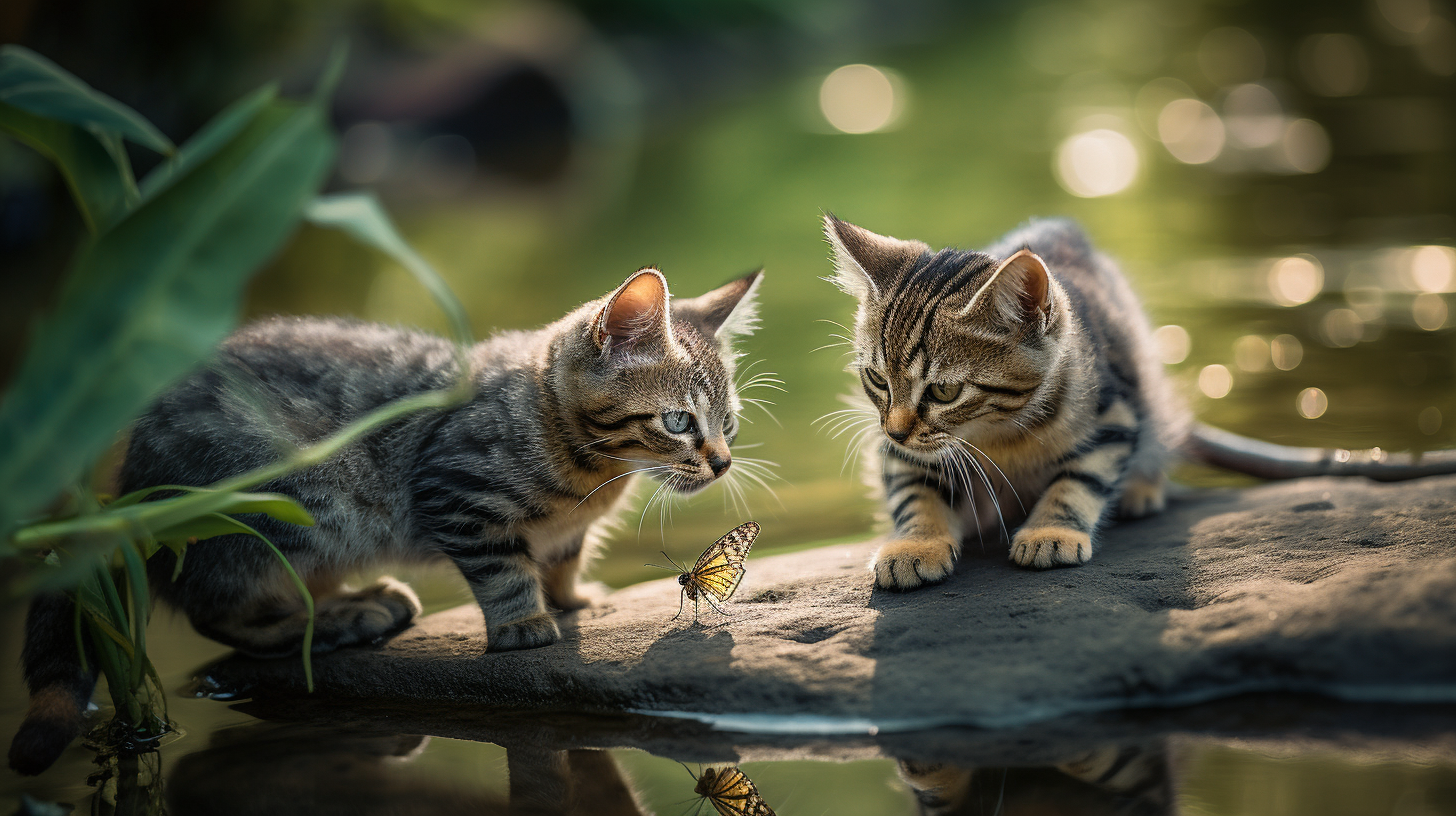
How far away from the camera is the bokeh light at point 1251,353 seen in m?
4.69

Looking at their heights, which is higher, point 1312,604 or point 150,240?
point 150,240

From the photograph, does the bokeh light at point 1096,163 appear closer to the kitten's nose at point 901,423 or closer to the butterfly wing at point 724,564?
the kitten's nose at point 901,423

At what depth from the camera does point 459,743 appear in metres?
2.50

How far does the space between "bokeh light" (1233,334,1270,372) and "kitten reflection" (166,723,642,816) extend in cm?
335

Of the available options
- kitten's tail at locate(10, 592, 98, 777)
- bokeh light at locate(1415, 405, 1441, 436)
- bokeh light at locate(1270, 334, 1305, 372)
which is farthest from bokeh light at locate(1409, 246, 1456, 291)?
kitten's tail at locate(10, 592, 98, 777)

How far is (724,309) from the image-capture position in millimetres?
3369

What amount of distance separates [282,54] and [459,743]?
27.9 ft

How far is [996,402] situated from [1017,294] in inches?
11.3

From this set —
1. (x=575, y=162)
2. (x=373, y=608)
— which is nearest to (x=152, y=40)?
(x=575, y=162)

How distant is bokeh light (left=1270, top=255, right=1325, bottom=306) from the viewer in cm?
543

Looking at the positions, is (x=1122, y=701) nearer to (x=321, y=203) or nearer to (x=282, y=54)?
(x=321, y=203)

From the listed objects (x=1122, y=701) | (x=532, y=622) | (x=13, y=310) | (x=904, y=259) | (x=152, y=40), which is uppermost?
(x=152, y=40)

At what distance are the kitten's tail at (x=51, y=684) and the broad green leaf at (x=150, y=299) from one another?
2.32 feet

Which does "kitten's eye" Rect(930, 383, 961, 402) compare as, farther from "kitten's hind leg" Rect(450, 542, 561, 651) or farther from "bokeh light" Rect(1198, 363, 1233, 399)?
"bokeh light" Rect(1198, 363, 1233, 399)
